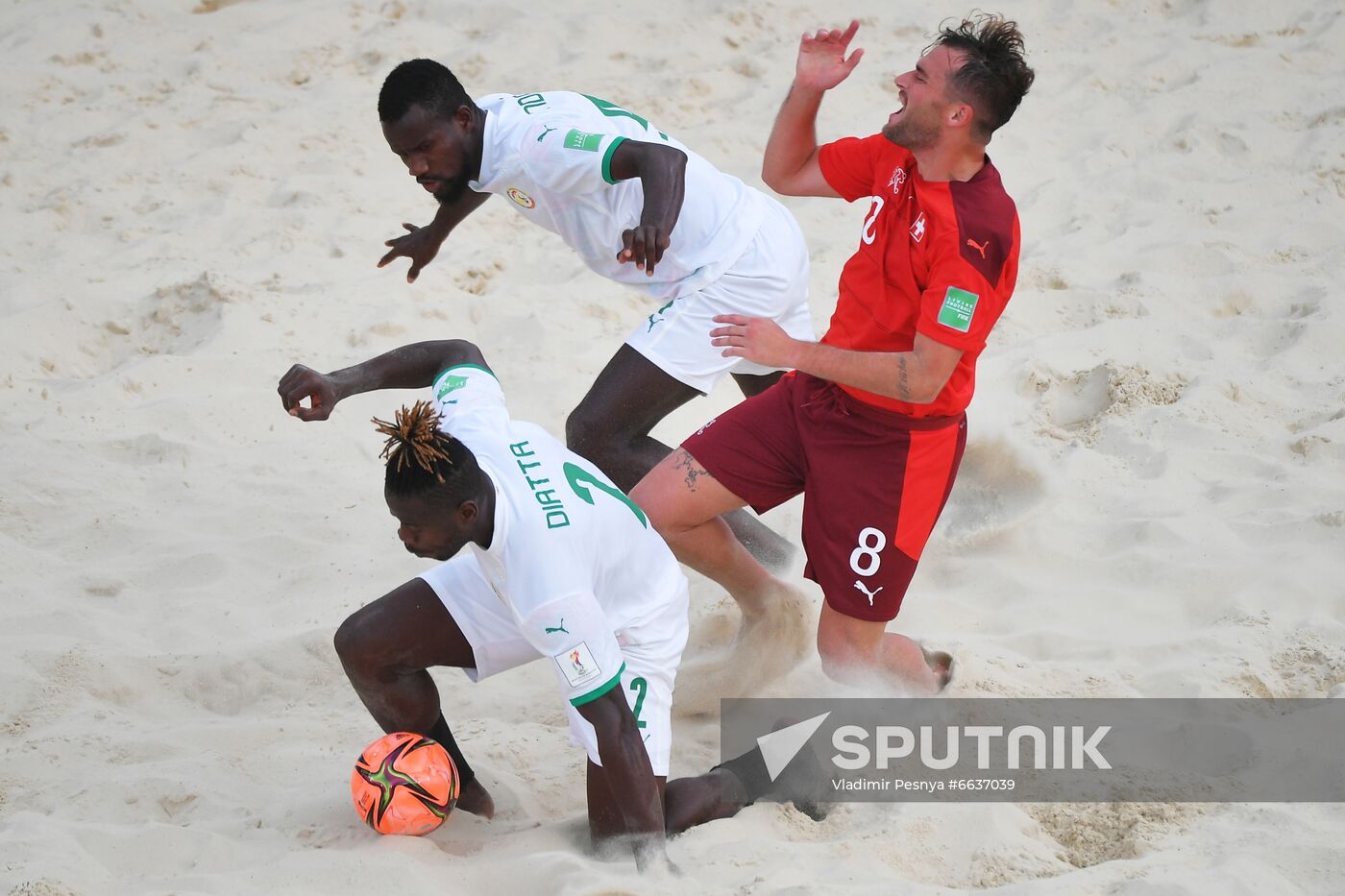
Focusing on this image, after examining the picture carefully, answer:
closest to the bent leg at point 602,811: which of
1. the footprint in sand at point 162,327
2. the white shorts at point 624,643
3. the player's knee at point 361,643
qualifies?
the white shorts at point 624,643

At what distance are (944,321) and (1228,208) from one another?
11.3ft

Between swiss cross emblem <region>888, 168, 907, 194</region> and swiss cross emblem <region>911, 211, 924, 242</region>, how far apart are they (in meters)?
0.13

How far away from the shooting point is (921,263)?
323cm

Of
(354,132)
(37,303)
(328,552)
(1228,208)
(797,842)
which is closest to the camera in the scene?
(797,842)

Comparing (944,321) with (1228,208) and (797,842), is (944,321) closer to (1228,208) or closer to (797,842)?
(797,842)

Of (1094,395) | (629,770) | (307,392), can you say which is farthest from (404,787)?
(1094,395)

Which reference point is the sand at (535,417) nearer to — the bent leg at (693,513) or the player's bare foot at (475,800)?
the player's bare foot at (475,800)

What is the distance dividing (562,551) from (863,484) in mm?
951

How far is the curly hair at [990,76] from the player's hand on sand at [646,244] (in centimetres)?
85

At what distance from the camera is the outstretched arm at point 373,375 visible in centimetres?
316

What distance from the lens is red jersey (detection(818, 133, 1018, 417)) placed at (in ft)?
10.2

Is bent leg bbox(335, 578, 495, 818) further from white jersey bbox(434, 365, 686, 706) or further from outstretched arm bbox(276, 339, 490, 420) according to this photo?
outstretched arm bbox(276, 339, 490, 420)

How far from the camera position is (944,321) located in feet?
10.2

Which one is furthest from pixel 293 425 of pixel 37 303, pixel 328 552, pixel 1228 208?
pixel 1228 208
